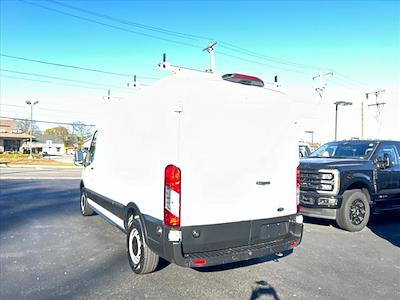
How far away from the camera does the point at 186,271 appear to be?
4.77 metres

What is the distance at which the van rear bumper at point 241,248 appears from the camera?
380 centimetres

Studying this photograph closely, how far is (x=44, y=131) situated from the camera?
389 feet

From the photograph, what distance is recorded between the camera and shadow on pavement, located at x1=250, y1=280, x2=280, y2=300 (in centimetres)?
395

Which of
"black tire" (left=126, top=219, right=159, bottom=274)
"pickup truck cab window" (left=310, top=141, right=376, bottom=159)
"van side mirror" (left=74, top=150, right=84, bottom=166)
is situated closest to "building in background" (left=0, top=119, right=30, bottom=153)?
"van side mirror" (left=74, top=150, right=84, bottom=166)

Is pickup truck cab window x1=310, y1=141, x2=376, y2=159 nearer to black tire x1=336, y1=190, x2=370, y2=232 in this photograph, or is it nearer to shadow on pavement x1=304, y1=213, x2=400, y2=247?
black tire x1=336, y1=190, x2=370, y2=232

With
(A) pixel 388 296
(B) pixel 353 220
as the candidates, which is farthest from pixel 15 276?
(B) pixel 353 220

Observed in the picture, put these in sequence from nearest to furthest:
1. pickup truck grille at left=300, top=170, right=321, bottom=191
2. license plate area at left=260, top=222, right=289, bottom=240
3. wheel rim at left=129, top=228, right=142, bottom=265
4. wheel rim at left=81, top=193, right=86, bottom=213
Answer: license plate area at left=260, top=222, right=289, bottom=240
wheel rim at left=129, top=228, right=142, bottom=265
pickup truck grille at left=300, top=170, right=321, bottom=191
wheel rim at left=81, top=193, right=86, bottom=213

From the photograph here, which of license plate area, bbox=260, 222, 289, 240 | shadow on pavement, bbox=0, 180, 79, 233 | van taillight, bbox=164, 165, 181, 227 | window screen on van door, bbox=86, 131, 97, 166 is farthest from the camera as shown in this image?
shadow on pavement, bbox=0, 180, 79, 233

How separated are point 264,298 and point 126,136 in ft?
10.2

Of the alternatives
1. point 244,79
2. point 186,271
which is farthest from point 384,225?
point 244,79

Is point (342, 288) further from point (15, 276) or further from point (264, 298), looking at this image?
point (15, 276)

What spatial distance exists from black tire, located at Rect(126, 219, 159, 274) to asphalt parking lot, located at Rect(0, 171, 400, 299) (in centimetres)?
12

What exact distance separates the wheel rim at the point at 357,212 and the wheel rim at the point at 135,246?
5.10m

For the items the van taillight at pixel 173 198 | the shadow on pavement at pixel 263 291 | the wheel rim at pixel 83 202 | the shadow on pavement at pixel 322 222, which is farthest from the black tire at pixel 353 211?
the wheel rim at pixel 83 202
